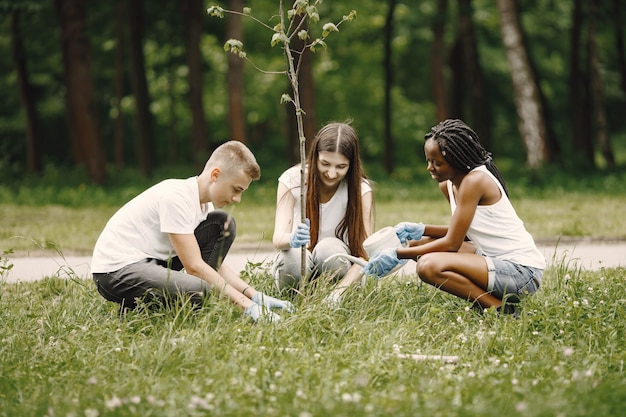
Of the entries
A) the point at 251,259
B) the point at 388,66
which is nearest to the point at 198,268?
the point at 251,259

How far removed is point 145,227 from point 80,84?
1121 centimetres

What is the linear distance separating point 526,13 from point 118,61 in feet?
38.7

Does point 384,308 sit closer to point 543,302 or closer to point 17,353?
point 543,302

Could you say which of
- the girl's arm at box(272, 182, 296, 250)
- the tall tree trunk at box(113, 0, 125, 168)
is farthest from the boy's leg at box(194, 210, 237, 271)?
the tall tree trunk at box(113, 0, 125, 168)

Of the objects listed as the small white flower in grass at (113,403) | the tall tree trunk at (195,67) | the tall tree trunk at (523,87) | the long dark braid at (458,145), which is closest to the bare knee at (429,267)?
the long dark braid at (458,145)

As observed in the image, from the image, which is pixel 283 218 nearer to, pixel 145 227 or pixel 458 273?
pixel 145 227

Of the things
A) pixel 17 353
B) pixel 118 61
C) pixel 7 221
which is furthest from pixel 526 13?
pixel 17 353

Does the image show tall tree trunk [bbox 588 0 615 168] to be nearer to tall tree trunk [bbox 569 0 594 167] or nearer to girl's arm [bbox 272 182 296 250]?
tall tree trunk [bbox 569 0 594 167]

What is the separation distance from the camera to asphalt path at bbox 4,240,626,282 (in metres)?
6.12

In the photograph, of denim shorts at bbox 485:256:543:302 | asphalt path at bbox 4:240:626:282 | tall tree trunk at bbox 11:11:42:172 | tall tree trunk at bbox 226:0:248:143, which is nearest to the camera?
denim shorts at bbox 485:256:543:302

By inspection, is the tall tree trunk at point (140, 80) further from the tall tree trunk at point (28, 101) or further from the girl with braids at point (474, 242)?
the girl with braids at point (474, 242)

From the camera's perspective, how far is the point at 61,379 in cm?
341

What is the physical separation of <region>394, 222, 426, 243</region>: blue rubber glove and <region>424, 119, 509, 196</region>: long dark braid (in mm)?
523

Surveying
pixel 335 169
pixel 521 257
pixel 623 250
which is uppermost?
pixel 335 169
